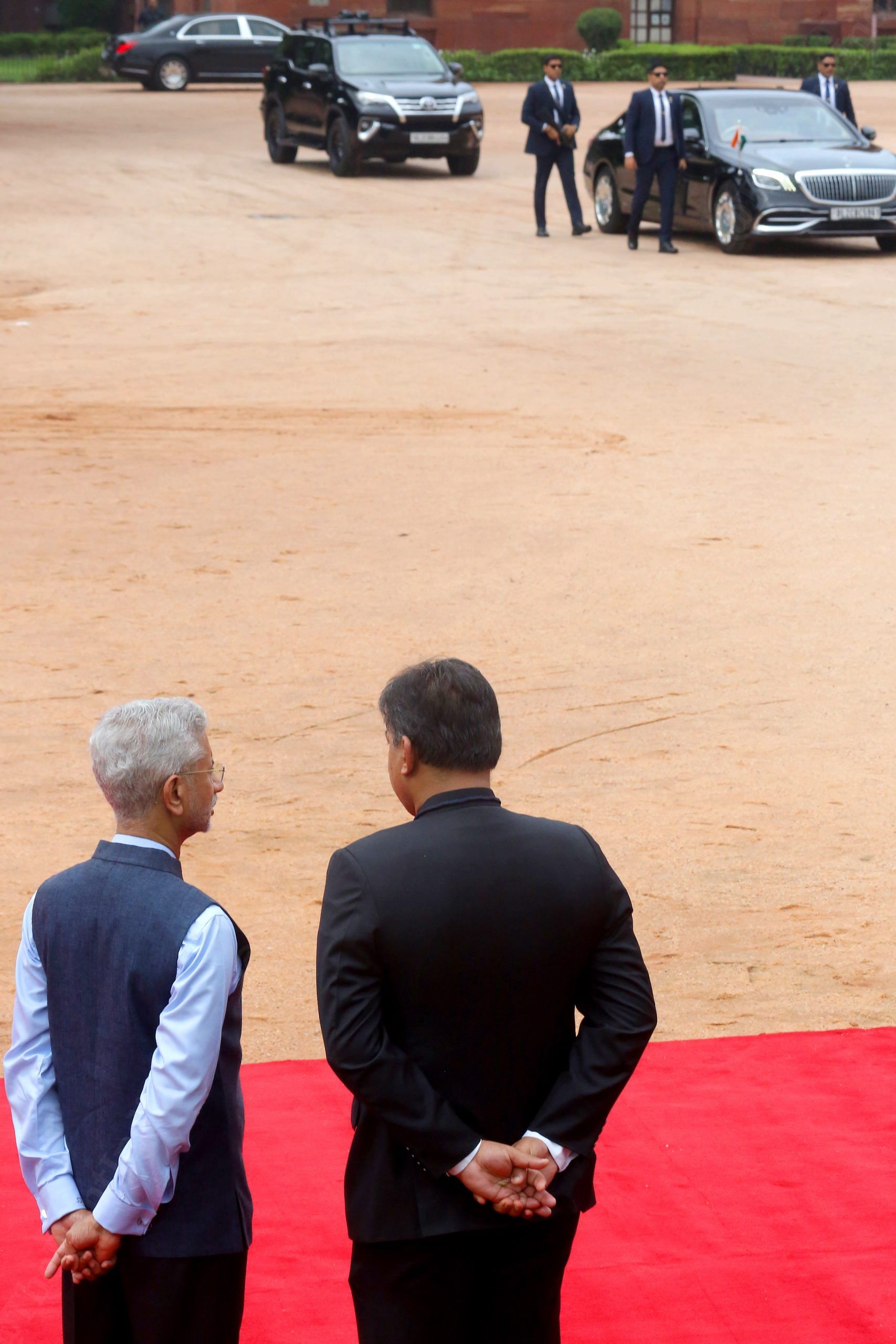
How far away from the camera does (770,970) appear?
5.21m

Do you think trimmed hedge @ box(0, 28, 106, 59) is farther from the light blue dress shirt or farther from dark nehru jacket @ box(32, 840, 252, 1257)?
the light blue dress shirt

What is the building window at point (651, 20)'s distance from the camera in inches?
2056

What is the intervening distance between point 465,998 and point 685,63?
47530mm

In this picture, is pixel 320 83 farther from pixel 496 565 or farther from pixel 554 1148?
pixel 554 1148

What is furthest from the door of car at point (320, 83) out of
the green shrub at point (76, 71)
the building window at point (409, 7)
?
the building window at point (409, 7)

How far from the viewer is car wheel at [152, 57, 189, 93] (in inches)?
1622

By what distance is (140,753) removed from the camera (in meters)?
2.78

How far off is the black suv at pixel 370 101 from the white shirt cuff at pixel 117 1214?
23210 mm

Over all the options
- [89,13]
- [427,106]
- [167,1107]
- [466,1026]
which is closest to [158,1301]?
[167,1107]

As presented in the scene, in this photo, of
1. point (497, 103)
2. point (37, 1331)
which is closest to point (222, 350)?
point (37, 1331)

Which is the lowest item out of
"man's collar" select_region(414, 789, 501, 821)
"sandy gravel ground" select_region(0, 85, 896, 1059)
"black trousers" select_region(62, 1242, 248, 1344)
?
"sandy gravel ground" select_region(0, 85, 896, 1059)

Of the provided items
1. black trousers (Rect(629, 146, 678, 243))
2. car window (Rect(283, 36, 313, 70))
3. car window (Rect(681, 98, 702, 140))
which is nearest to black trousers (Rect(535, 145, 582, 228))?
black trousers (Rect(629, 146, 678, 243))

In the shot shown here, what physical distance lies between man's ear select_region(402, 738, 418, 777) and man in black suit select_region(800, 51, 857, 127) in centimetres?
2053

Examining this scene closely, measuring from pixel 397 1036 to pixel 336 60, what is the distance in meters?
24.3
